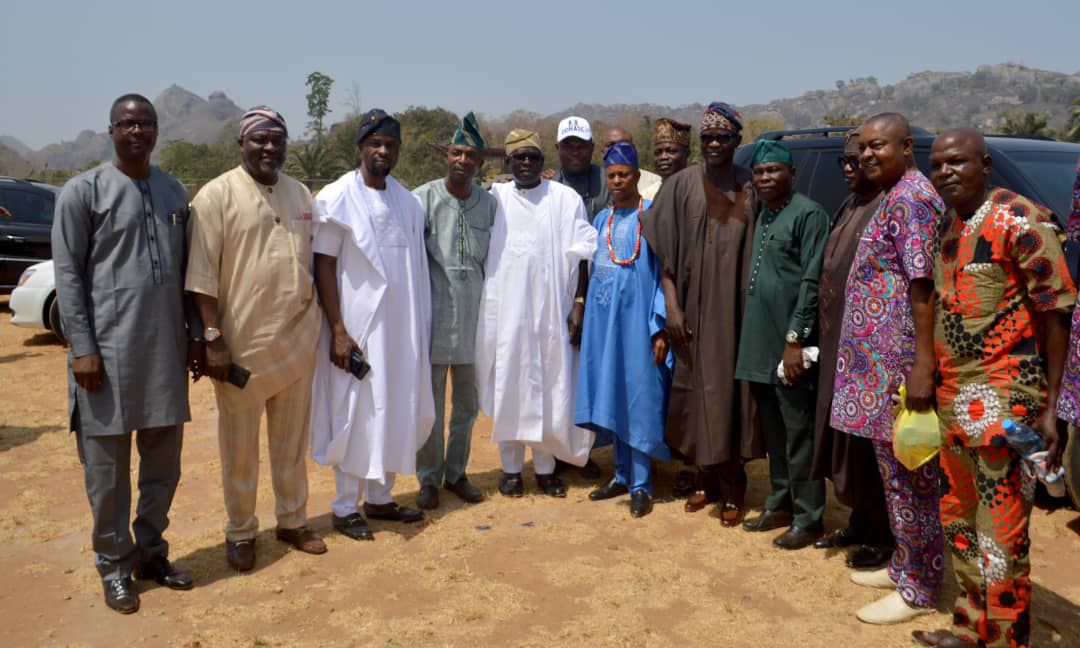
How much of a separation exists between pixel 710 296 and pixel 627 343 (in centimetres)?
63

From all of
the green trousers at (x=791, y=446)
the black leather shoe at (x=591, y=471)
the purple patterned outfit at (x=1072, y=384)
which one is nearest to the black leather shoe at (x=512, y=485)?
the black leather shoe at (x=591, y=471)

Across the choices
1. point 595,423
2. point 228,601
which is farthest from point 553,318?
point 228,601

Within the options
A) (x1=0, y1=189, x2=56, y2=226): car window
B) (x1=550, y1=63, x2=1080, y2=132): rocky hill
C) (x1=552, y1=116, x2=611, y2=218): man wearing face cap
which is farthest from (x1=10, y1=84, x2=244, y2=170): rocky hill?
(x1=552, y1=116, x2=611, y2=218): man wearing face cap

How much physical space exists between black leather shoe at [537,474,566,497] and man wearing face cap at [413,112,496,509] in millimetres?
455

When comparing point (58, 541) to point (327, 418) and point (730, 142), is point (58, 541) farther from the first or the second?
point (730, 142)

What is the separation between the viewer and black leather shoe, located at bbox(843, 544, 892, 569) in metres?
4.34

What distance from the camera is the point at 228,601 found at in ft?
13.3

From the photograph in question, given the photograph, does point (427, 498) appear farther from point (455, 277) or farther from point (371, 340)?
point (455, 277)

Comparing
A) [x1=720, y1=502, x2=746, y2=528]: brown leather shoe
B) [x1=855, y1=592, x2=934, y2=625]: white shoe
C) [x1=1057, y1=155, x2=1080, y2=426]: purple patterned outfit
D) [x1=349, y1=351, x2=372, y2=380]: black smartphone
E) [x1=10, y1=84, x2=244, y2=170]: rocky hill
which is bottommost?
[x1=720, y1=502, x2=746, y2=528]: brown leather shoe

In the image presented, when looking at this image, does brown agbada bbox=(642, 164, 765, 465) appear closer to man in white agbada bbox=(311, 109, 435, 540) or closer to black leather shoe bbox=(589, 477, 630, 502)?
black leather shoe bbox=(589, 477, 630, 502)

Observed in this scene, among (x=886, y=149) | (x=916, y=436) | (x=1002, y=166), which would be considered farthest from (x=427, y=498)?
(x=1002, y=166)

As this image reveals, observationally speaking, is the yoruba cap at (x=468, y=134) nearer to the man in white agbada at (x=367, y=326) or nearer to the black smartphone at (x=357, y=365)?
the man in white agbada at (x=367, y=326)

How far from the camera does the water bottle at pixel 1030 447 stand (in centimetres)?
298

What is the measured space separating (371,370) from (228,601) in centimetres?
136
